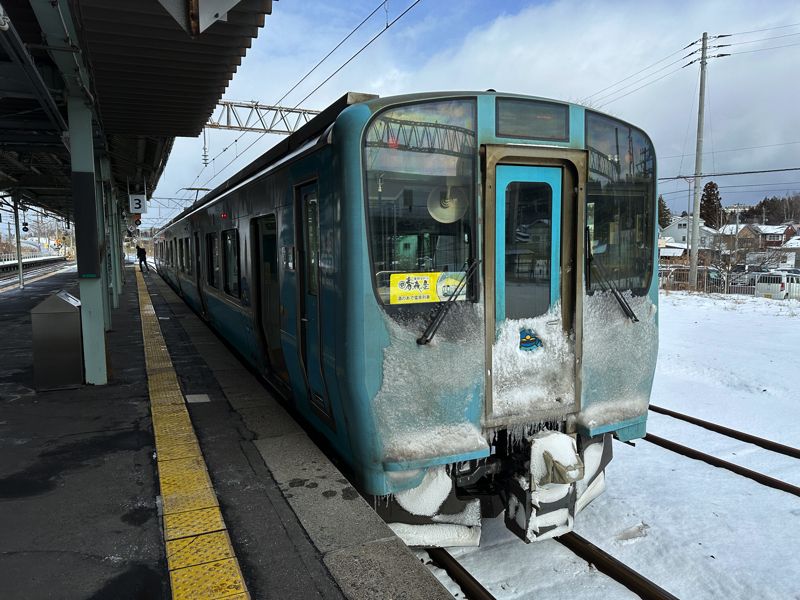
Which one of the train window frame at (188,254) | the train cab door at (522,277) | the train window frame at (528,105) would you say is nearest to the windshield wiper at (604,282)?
the train cab door at (522,277)

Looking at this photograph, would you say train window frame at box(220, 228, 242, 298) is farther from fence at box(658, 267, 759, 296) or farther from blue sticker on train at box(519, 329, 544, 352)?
fence at box(658, 267, 759, 296)

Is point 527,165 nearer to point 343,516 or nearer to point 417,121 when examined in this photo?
point 417,121

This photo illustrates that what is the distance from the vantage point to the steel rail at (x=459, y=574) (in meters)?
3.48

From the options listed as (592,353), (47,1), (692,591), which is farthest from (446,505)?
(47,1)

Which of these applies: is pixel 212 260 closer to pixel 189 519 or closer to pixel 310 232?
pixel 310 232

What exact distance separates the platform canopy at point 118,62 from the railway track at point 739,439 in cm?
580

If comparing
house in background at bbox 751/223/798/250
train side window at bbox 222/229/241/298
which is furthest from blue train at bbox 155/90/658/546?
house in background at bbox 751/223/798/250

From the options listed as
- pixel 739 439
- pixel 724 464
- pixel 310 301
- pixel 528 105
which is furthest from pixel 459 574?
pixel 739 439

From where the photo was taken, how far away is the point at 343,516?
10.9ft

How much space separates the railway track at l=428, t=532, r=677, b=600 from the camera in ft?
11.5

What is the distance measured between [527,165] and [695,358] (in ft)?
28.2

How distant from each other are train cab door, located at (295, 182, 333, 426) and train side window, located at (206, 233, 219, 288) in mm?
4891

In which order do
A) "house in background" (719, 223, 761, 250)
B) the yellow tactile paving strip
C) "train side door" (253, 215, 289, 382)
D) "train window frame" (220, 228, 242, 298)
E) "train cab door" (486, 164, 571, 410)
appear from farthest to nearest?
"house in background" (719, 223, 761, 250) → "train window frame" (220, 228, 242, 298) → "train side door" (253, 215, 289, 382) → "train cab door" (486, 164, 571, 410) → the yellow tactile paving strip

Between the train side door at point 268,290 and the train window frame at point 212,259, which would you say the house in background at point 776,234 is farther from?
the train side door at point 268,290
